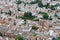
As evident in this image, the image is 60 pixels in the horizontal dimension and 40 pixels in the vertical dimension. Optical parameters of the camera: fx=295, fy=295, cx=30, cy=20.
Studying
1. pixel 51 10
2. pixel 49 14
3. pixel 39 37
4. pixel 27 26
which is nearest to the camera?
pixel 39 37

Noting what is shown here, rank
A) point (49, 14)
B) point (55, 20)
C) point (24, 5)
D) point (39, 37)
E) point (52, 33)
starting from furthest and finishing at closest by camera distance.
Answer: point (24, 5) < point (49, 14) < point (55, 20) < point (52, 33) < point (39, 37)

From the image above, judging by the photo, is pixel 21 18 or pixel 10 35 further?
pixel 21 18

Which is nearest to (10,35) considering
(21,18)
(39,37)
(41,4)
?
(39,37)

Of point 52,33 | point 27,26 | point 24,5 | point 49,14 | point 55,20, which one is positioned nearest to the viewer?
point 52,33

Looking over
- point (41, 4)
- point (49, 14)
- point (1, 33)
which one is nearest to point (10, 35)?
point (1, 33)

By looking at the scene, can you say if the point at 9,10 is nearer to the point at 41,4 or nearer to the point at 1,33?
the point at 41,4

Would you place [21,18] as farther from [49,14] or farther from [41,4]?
[41,4]

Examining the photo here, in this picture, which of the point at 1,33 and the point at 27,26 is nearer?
the point at 1,33

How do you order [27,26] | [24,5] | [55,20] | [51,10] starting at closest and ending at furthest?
[27,26] < [55,20] < [51,10] < [24,5]
